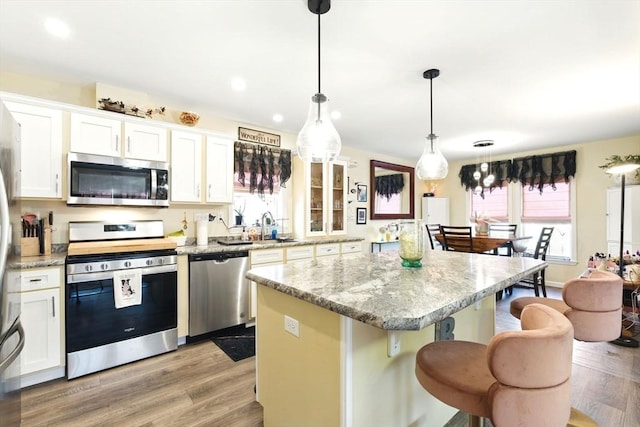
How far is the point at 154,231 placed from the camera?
10.2 feet

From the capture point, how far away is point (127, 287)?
100 inches

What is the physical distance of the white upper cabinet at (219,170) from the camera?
11.1 ft

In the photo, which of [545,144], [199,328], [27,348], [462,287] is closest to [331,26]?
[462,287]

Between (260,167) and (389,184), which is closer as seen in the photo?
(260,167)

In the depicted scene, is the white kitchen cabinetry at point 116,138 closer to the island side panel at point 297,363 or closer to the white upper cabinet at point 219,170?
the white upper cabinet at point 219,170

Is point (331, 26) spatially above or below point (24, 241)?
above

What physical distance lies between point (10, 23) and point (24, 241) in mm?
1613

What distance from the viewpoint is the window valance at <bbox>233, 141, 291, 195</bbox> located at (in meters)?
3.88

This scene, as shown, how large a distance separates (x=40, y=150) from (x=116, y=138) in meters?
0.55

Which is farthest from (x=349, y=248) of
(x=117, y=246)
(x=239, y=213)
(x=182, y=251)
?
(x=117, y=246)

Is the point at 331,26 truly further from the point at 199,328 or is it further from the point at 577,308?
the point at 199,328

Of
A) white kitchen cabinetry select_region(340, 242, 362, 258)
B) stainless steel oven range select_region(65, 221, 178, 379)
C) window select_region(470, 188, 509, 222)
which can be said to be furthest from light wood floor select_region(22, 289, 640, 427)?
window select_region(470, 188, 509, 222)

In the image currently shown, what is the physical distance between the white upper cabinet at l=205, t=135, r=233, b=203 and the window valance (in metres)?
0.31

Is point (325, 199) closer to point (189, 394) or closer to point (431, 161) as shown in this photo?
point (431, 161)
